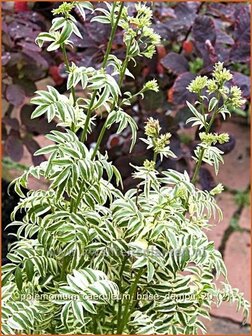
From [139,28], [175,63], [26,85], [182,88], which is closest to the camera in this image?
[139,28]

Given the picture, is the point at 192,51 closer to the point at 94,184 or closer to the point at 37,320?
the point at 94,184

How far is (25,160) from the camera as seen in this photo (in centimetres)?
251

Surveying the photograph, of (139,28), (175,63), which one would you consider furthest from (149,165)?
(175,63)

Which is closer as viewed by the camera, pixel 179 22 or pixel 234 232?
pixel 179 22

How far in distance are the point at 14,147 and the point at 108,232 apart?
2.74 feet

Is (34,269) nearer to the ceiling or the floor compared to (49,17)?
nearer to the floor

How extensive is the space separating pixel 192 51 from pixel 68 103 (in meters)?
0.96

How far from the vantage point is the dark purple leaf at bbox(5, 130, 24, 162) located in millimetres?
1991

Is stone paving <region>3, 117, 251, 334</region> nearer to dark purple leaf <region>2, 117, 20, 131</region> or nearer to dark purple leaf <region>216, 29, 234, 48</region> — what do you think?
dark purple leaf <region>2, 117, 20, 131</region>

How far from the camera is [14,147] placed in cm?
200

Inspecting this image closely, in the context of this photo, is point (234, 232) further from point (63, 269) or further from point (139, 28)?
point (139, 28)

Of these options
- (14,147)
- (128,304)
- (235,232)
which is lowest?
(235,232)

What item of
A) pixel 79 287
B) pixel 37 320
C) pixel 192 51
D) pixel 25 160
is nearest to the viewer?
pixel 79 287

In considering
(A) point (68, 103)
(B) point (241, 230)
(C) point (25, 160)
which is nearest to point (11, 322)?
(A) point (68, 103)
